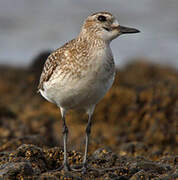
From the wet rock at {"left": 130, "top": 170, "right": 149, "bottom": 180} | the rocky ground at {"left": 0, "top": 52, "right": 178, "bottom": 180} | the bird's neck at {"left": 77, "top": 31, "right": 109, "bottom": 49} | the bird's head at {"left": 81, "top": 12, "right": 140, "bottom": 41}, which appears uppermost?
the bird's head at {"left": 81, "top": 12, "right": 140, "bottom": 41}

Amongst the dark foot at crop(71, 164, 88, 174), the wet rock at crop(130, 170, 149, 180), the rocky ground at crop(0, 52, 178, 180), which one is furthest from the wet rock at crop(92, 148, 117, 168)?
the wet rock at crop(130, 170, 149, 180)

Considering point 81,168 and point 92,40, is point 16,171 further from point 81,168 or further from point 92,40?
point 92,40

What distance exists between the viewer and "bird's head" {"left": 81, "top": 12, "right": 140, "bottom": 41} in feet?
21.9

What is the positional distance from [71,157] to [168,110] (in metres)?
5.28

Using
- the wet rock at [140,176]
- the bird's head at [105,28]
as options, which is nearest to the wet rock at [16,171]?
the wet rock at [140,176]

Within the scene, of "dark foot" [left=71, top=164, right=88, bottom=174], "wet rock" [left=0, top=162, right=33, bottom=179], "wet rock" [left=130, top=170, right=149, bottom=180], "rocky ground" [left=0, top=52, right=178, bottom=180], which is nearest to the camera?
"wet rock" [left=0, top=162, right=33, bottom=179]

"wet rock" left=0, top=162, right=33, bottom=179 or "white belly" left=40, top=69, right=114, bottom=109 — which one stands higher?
"white belly" left=40, top=69, right=114, bottom=109

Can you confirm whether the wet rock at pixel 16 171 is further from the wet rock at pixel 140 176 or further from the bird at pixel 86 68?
the wet rock at pixel 140 176

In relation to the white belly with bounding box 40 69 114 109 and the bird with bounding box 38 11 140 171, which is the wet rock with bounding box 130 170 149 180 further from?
the white belly with bounding box 40 69 114 109

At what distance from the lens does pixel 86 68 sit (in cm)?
639

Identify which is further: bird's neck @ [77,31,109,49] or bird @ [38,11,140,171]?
bird's neck @ [77,31,109,49]

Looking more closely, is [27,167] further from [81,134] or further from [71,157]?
[81,134]

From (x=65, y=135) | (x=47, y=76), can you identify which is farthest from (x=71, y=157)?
(x=47, y=76)

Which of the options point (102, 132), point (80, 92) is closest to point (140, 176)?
point (80, 92)
